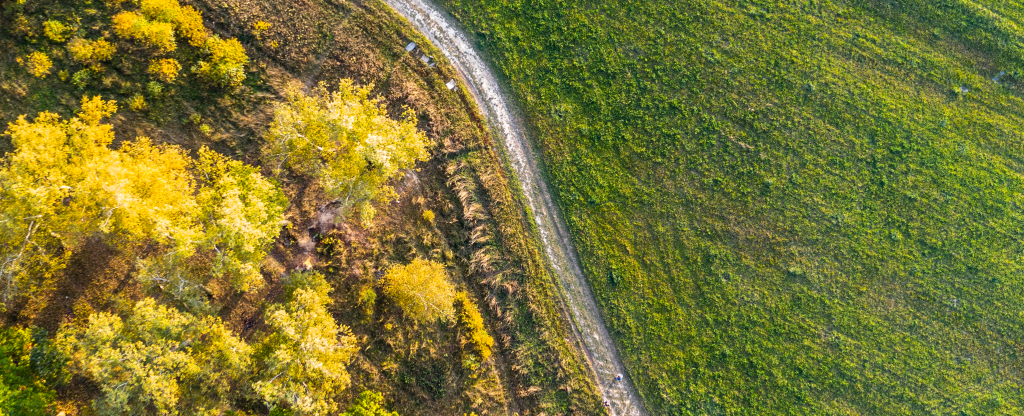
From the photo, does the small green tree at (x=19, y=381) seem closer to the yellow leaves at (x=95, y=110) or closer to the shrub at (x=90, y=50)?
the yellow leaves at (x=95, y=110)

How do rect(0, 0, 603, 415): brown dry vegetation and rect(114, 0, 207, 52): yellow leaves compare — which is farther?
rect(0, 0, 603, 415): brown dry vegetation

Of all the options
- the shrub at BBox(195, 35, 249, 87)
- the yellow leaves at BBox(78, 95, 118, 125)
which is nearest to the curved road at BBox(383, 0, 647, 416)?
the shrub at BBox(195, 35, 249, 87)

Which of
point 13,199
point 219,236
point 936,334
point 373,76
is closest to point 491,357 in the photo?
point 219,236

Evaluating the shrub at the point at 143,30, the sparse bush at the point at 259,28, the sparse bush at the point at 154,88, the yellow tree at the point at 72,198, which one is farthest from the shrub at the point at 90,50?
the sparse bush at the point at 259,28

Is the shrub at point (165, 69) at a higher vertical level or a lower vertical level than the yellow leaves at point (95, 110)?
higher

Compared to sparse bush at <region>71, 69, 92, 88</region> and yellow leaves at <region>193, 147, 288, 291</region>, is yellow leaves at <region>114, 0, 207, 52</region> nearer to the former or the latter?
sparse bush at <region>71, 69, 92, 88</region>

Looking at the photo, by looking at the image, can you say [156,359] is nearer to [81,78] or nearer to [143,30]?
[81,78]

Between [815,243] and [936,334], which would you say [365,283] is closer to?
[815,243]
